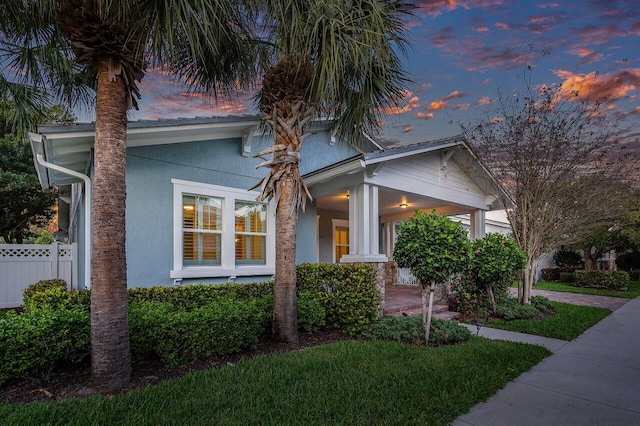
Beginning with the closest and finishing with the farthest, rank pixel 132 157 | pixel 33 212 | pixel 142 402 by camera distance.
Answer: pixel 142 402
pixel 132 157
pixel 33 212

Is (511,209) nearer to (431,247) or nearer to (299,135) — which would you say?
(431,247)

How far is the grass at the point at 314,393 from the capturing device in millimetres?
3402

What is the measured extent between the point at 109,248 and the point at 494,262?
779 cm

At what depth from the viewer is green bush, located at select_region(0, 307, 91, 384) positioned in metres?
4.10

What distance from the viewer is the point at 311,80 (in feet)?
20.7

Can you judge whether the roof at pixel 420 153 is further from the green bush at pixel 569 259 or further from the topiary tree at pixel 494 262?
the green bush at pixel 569 259

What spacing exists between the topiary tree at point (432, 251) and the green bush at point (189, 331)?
9.60 ft

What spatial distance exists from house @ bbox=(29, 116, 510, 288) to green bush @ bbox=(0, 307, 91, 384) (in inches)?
94.3

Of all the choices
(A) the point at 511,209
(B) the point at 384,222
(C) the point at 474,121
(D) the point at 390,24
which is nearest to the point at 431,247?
(D) the point at 390,24

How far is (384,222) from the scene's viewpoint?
15625 mm

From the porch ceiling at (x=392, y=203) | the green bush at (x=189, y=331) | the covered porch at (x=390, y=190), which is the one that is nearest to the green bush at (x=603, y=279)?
the covered porch at (x=390, y=190)

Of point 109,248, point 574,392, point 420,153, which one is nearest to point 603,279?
point 420,153

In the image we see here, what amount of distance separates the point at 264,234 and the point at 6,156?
13536 mm

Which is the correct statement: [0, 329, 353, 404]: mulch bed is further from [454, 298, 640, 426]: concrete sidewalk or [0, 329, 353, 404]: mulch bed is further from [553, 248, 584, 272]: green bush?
[553, 248, 584, 272]: green bush
